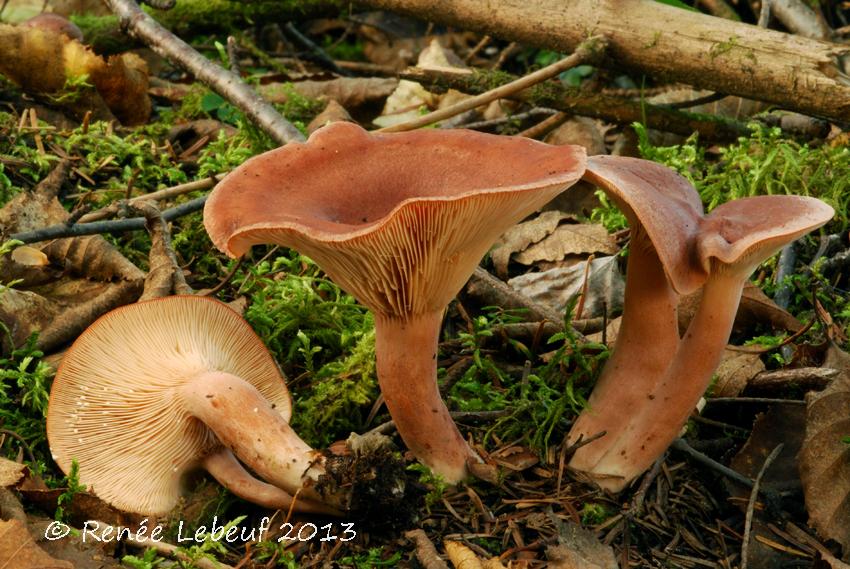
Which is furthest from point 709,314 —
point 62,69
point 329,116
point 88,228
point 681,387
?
point 62,69

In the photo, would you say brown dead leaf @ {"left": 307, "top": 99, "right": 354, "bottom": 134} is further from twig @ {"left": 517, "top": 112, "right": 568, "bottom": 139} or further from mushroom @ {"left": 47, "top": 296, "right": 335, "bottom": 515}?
mushroom @ {"left": 47, "top": 296, "right": 335, "bottom": 515}

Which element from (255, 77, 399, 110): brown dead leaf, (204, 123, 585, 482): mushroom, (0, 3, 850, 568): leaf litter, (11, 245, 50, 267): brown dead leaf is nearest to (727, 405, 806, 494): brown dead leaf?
(0, 3, 850, 568): leaf litter

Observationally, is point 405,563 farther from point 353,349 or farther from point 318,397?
point 353,349

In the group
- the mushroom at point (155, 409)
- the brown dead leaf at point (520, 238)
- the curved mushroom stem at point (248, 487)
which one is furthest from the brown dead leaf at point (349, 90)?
the curved mushroom stem at point (248, 487)

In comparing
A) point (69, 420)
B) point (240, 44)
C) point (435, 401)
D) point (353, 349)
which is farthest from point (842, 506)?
point (240, 44)

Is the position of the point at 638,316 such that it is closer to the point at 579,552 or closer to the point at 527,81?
the point at 579,552
